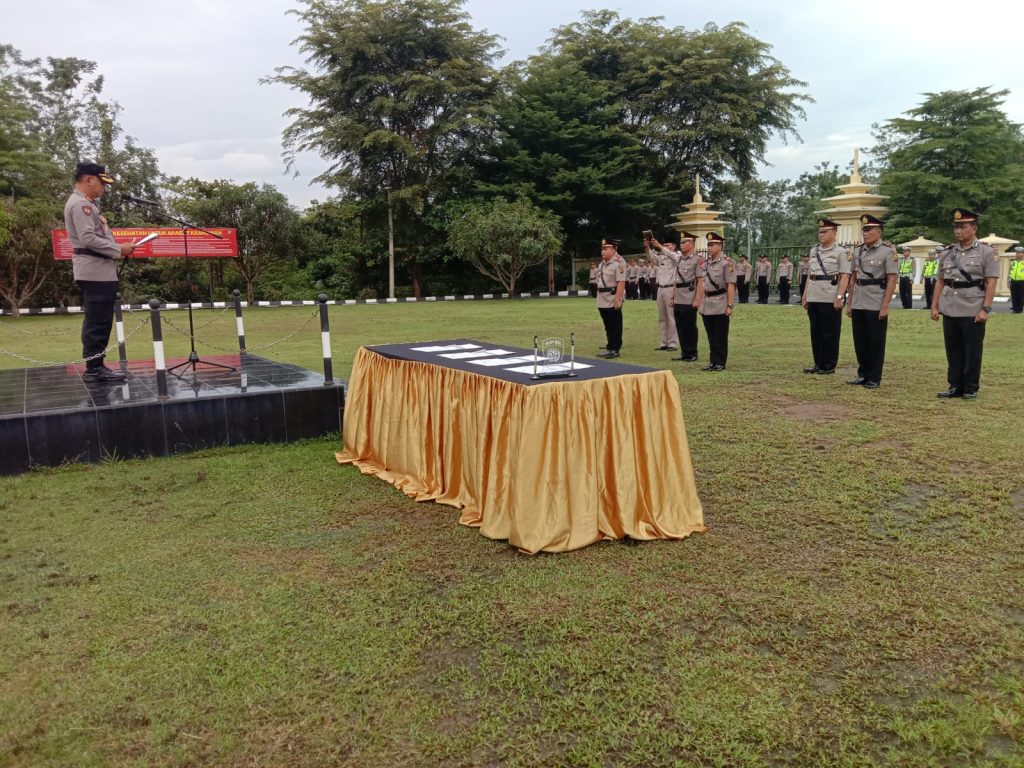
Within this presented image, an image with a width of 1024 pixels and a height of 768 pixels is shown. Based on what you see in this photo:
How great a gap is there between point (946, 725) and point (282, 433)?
470 centimetres

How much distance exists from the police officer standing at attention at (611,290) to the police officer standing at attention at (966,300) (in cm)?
365

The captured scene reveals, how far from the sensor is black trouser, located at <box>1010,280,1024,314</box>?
15.3 m

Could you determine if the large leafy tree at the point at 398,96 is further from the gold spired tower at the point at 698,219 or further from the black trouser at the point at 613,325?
the black trouser at the point at 613,325

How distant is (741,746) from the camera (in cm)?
207

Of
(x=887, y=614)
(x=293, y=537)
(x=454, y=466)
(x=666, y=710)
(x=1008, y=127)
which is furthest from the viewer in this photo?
(x=1008, y=127)

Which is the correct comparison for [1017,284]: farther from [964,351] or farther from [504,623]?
[504,623]

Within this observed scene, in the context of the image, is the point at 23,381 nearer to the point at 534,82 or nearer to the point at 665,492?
the point at 665,492

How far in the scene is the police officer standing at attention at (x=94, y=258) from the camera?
18.5 feet

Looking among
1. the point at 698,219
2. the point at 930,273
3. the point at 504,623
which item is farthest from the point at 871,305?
the point at 698,219

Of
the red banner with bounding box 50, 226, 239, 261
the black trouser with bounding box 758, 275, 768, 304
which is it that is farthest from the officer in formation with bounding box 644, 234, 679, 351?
the red banner with bounding box 50, 226, 239, 261

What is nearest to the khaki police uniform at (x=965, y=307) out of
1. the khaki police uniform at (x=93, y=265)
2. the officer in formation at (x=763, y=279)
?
the khaki police uniform at (x=93, y=265)

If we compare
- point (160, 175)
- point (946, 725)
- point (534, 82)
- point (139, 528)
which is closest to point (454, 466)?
point (139, 528)

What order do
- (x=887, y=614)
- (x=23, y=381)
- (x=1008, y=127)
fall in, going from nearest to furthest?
1. (x=887, y=614)
2. (x=23, y=381)
3. (x=1008, y=127)

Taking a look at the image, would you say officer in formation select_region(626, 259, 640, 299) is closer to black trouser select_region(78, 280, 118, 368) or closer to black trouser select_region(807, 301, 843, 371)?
black trouser select_region(807, 301, 843, 371)
